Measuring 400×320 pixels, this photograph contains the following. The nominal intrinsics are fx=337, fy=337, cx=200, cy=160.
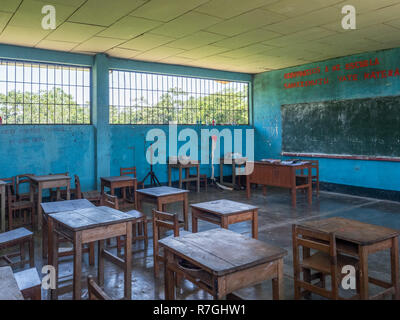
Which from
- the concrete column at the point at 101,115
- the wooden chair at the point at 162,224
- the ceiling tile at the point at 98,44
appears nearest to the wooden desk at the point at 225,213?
the wooden chair at the point at 162,224

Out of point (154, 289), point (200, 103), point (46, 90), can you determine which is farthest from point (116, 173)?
point (154, 289)

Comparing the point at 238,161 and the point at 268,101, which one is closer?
the point at 238,161

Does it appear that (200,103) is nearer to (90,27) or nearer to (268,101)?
(268,101)

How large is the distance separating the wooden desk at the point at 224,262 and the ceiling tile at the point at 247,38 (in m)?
4.42

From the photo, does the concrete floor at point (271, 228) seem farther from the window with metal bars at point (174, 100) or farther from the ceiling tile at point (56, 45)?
the ceiling tile at point (56, 45)

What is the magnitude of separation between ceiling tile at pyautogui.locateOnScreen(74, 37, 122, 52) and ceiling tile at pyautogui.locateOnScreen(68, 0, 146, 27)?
906 mm

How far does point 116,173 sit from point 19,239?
4.58 meters

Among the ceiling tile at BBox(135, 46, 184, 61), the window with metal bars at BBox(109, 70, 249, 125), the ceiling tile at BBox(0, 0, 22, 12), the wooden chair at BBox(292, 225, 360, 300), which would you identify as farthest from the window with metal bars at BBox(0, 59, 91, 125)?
the wooden chair at BBox(292, 225, 360, 300)

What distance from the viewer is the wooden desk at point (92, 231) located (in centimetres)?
255

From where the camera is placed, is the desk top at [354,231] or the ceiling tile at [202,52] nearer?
the desk top at [354,231]

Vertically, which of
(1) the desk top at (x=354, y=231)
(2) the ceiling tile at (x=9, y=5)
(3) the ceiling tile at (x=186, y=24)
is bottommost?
(1) the desk top at (x=354, y=231)

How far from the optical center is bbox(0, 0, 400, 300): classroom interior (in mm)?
2604

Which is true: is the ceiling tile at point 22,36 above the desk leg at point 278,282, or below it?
above

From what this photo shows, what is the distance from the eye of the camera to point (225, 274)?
175 cm
